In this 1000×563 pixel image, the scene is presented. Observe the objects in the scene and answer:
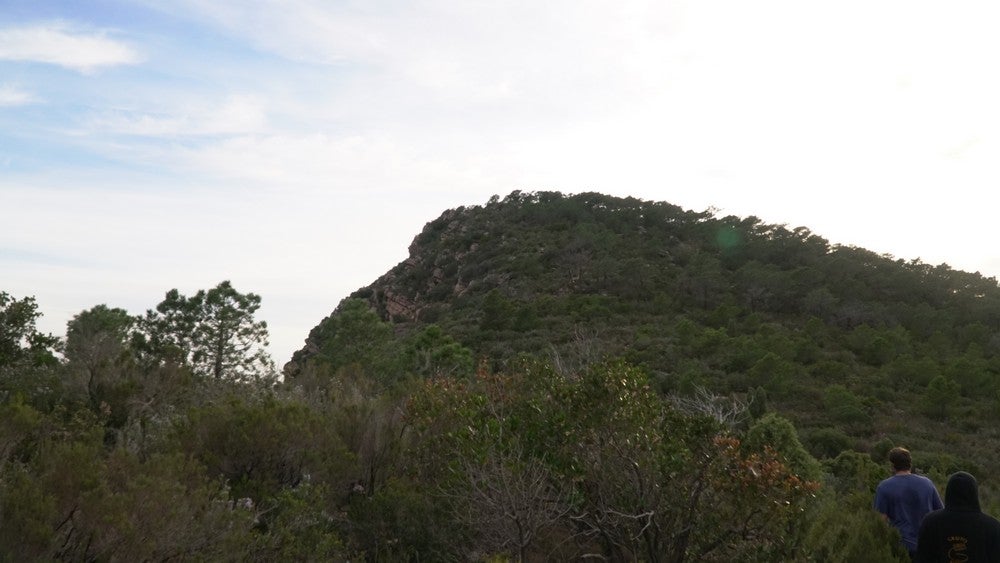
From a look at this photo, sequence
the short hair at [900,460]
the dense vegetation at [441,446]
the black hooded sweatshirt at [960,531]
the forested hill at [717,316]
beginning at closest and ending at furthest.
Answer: the black hooded sweatshirt at [960,531] → the dense vegetation at [441,446] → the short hair at [900,460] → the forested hill at [717,316]

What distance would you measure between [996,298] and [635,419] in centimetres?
4474

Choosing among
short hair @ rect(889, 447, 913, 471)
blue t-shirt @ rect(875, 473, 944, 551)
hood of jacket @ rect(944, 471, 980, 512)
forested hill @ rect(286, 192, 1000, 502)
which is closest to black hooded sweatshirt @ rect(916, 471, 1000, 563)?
hood of jacket @ rect(944, 471, 980, 512)

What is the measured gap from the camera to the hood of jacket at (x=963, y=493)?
17.1 feet

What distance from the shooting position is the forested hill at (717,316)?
25.3m

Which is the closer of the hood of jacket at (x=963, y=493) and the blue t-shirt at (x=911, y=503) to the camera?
the hood of jacket at (x=963, y=493)

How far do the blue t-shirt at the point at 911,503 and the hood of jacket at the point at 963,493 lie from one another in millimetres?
1040

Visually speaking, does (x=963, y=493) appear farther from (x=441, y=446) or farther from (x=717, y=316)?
(x=717, y=316)

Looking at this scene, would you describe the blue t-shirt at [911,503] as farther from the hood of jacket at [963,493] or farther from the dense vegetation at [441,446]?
the hood of jacket at [963,493]

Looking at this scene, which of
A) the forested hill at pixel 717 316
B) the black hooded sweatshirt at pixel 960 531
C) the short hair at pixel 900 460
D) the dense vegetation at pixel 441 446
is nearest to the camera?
the black hooded sweatshirt at pixel 960 531

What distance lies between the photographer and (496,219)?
69.1m

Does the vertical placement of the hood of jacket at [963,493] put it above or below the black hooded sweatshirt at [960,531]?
above

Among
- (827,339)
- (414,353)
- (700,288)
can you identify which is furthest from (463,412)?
(700,288)

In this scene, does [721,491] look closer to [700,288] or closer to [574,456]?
[574,456]

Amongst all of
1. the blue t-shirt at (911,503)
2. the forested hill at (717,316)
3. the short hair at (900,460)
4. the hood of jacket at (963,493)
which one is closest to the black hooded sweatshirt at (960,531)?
the hood of jacket at (963,493)
